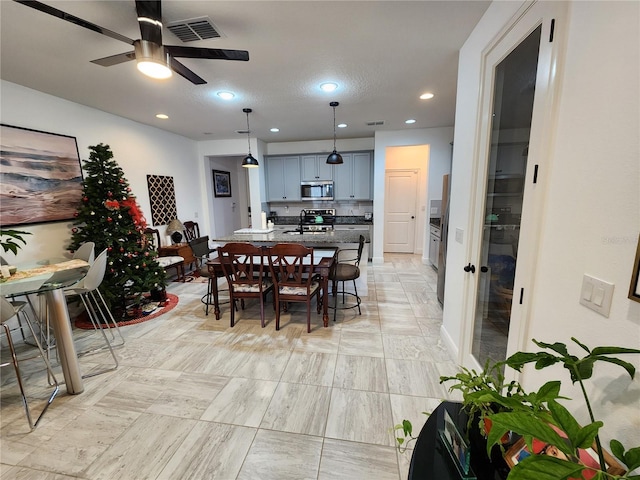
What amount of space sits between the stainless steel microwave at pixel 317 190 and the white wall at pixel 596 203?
16.1 feet

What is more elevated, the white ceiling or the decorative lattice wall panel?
the white ceiling

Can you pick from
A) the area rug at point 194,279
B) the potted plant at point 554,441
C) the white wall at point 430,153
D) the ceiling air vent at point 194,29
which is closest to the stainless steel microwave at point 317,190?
the white wall at point 430,153

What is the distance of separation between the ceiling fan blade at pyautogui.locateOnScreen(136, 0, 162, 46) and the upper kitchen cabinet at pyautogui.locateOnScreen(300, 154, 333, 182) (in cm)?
436

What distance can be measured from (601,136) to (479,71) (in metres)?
1.35

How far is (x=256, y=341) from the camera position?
2.66 m

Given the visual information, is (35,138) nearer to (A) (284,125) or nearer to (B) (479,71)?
(A) (284,125)

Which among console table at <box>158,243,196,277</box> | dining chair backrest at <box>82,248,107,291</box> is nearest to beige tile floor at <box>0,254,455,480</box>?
dining chair backrest at <box>82,248,107,291</box>

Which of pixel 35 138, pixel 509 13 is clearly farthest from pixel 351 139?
pixel 35 138

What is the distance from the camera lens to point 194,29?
6.35 ft

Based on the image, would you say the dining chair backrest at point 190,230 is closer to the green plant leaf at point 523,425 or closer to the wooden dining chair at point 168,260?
the wooden dining chair at point 168,260

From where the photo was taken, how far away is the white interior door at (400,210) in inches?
238

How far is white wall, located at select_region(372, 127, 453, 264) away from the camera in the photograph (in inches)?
195

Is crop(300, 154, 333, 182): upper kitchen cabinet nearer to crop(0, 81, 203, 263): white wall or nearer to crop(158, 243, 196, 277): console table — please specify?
crop(0, 81, 203, 263): white wall

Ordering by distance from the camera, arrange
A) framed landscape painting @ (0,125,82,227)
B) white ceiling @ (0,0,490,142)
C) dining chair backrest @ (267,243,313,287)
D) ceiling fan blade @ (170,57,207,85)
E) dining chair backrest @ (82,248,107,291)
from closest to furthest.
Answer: white ceiling @ (0,0,490,142) < ceiling fan blade @ (170,57,207,85) < dining chair backrest @ (82,248,107,291) < dining chair backrest @ (267,243,313,287) < framed landscape painting @ (0,125,82,227)
